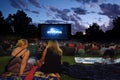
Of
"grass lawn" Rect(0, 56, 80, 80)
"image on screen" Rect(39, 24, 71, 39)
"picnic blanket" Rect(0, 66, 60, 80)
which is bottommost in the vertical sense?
"picnic blanket" Rect(0, 66, 60, 80)

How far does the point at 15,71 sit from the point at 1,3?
1165 millimetres

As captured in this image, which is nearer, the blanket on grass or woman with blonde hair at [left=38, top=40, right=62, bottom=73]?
the blanket on grass

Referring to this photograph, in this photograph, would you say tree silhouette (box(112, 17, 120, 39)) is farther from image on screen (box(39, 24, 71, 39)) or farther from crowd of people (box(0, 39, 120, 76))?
image on screen (box(39, 24, 71, 39))

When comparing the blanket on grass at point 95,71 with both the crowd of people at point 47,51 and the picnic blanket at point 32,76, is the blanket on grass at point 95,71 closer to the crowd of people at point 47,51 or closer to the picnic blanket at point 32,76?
the crowd of people at point 47,51

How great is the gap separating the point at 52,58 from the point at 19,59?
0.54m

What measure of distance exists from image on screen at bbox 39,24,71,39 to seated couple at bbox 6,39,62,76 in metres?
0.11

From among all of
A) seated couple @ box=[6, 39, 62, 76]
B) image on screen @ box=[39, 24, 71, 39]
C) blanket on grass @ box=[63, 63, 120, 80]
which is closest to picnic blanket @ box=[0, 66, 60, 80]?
seated couple @ box=[6, 39, 62, 76]

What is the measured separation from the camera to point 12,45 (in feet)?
11.3

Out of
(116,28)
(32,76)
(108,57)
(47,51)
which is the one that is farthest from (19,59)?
(116,28)

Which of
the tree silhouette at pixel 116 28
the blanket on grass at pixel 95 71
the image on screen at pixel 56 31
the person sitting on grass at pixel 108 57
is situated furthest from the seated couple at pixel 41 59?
the tree silhouette at pixel 116 28

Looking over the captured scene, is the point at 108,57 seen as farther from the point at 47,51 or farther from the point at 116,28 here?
the point at 47,51

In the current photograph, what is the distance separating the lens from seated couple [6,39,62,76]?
3.41 meters

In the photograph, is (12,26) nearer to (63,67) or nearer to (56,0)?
(56,0)

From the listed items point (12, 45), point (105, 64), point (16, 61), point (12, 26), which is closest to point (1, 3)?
point (12, 26)
